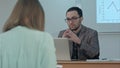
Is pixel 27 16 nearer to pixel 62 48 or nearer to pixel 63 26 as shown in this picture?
pixel 62 48

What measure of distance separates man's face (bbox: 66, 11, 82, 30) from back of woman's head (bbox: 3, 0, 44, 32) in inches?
87.7

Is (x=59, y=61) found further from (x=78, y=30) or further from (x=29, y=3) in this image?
(x=29, y=3)

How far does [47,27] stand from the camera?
438 cm

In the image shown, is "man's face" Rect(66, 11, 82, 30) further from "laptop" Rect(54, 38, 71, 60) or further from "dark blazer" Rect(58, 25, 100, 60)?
"laptop" Rect(54, 38, 71, 60)

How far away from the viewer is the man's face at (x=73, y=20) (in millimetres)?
3682

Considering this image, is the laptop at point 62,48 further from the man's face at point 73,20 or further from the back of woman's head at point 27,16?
the back of woman's head at point 27,16

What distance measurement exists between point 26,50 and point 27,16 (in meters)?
0.17

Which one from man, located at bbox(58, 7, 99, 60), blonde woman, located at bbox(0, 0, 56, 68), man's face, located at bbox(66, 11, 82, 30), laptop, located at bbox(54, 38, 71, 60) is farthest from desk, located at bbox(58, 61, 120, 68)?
blonde woman, located at bbox(0, 0, 56, 68)

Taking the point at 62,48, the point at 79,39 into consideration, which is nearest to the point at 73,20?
the point at 79,39

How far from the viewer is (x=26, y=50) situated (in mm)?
1403

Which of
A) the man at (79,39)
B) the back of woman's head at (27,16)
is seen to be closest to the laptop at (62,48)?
the man at (79,39)

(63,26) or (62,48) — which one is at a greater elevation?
(63,26)

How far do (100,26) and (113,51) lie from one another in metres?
0.42

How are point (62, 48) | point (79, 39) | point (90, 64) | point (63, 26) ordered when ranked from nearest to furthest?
point (90, 64) < point (62, 48) < point (79, 39) < point (63, 26)
